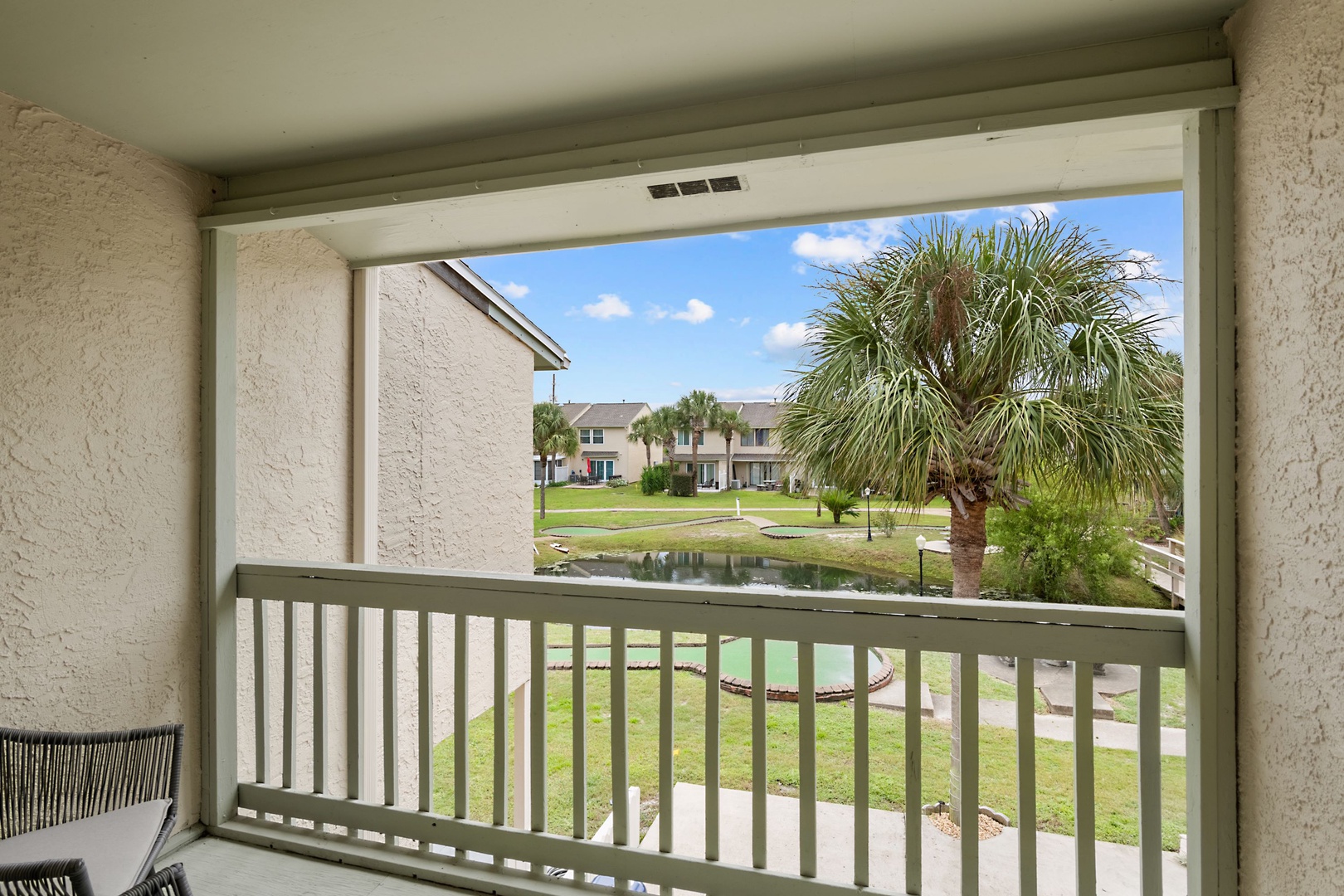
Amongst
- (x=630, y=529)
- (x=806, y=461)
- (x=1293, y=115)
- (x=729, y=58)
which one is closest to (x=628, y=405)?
(x=630, y=529)

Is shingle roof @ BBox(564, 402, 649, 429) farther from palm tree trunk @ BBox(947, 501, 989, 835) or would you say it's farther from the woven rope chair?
the woven rope chair

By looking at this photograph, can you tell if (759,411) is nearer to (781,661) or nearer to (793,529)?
(793,529)

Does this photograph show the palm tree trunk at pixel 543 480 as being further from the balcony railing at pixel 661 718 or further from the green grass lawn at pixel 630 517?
the balcony railing at pixel 661 718

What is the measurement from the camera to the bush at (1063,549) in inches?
95.1

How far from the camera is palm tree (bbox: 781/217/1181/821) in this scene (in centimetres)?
242

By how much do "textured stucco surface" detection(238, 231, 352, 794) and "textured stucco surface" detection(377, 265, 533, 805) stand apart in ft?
1.52

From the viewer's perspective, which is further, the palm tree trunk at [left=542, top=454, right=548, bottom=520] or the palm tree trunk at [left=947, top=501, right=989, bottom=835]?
the palm tree trunk at [left=542, top=454, right=548, bottom=520]

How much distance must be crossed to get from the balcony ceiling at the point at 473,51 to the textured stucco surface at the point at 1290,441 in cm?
30

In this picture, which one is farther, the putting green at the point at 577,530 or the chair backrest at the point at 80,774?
the putting green at the point at 577,530

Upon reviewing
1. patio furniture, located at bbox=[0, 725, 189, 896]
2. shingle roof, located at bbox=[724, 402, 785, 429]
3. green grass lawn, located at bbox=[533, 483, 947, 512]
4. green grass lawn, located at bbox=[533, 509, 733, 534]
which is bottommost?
patio furniture, located at bbox=[0, 725, 189, 896]

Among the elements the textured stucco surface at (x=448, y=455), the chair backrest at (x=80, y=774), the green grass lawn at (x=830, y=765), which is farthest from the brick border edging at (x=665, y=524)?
the chair backrest at (x=80, y=774)

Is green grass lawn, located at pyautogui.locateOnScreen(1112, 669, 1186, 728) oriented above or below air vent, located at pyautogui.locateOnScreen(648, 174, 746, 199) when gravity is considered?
below

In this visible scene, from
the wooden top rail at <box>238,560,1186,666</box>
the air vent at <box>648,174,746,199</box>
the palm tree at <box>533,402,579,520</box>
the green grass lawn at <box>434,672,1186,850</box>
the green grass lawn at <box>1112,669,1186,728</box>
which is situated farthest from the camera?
the green grass lawn at <box>434,672,1186,850</box>

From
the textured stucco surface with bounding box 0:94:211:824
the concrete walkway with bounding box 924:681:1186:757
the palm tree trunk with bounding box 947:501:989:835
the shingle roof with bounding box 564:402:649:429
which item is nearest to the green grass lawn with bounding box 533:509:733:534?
the shingle roof with bounding box 564:402:649:429
